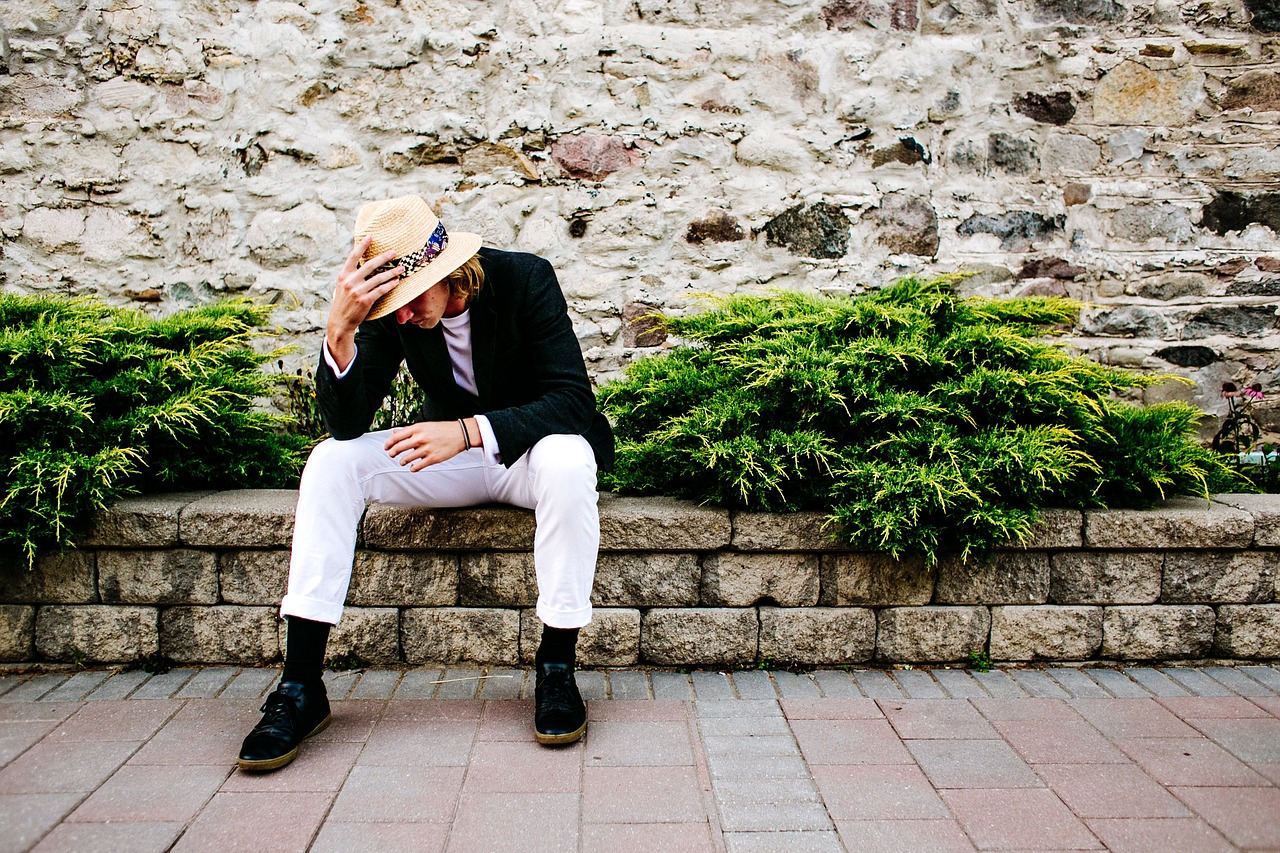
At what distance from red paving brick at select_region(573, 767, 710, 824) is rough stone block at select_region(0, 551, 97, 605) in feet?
6.17

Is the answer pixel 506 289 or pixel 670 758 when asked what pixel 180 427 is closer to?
pixel 506 289

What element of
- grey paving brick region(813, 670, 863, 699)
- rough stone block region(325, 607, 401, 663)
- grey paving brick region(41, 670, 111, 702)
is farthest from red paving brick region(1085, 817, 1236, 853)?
grey paving brick region(41, 670, 111, 702)

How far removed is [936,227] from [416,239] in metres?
3.00


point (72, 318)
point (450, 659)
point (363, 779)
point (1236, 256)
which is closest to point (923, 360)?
point (450, 659)

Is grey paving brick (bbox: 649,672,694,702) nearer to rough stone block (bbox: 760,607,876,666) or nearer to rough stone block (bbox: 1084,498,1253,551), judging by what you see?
rough stone block (bbox: 760,607,876,666)

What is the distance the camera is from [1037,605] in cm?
294

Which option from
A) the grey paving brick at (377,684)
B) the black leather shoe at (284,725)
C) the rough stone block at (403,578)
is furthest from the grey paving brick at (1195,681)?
the black leather shoe at (284,725)

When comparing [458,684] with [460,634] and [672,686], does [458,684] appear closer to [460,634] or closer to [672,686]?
[460,634]

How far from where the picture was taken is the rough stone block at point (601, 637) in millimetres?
2859

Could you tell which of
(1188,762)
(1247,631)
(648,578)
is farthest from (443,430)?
(1247,631)

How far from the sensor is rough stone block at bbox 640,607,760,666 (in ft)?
9.41

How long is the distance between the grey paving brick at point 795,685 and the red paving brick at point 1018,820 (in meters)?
0.62

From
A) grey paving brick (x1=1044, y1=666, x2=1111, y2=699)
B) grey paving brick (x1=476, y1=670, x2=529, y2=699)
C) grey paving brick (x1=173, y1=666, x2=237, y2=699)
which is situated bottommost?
grey paving brick (x1=173, y1=666, x2=237, y2=699)

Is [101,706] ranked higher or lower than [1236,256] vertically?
lower
